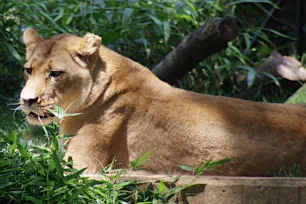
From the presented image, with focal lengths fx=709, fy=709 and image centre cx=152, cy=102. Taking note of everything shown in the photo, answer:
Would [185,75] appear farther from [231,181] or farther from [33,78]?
[231,181]

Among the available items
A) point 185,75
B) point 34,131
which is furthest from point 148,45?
point 34,131

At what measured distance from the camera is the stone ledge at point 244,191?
3.35 m

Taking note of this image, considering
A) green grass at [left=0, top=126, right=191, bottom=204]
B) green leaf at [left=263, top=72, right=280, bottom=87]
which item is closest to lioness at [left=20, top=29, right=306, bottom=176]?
green grass at [left=0, top=126, right=191, bottom=204]

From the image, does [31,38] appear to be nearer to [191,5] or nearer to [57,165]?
[57,165]

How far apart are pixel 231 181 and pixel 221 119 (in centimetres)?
75

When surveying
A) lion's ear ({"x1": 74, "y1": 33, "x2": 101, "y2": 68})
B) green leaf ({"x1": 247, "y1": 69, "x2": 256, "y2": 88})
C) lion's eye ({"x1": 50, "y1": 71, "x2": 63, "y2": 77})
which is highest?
lion's ear ({"x1": 74, "y1": 33, "x2": 101, "y2": 68})

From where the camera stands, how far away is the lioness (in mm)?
3988

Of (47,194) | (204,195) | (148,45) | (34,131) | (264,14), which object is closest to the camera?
(47,194)

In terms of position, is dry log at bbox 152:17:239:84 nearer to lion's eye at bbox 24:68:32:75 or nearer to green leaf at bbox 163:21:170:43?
green leaf at bbox 163:21:170:43

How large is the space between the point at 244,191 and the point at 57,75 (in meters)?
1.32

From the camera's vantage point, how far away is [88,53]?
4109mm

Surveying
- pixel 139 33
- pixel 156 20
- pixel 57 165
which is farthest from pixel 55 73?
pixel 139 33

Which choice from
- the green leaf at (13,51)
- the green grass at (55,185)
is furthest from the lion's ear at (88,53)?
the green leaf at (13,51)

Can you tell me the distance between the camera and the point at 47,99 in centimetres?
397
